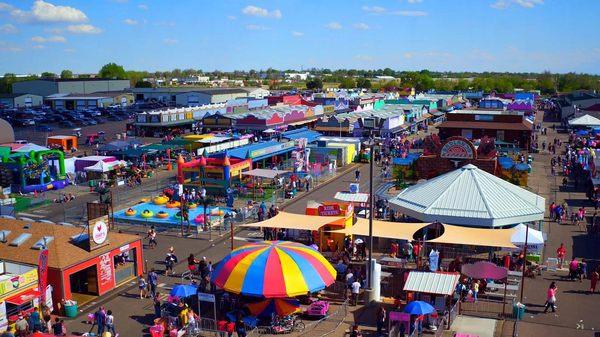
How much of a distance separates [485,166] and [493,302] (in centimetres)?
1353

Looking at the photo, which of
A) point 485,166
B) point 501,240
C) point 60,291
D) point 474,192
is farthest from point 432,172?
point 60,291

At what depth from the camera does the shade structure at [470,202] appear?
22297mm

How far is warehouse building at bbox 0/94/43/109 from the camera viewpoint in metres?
96.7

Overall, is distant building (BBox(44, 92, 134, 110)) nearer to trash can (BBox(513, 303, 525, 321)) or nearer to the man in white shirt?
the man in white shirt

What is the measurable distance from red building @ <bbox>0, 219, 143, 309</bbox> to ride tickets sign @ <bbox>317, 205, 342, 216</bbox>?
755cm

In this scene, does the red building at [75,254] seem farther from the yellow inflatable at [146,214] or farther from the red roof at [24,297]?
the yellow inflatable at [146,214]

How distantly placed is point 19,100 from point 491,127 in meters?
82.4

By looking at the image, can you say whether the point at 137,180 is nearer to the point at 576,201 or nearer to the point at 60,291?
the point at 60,291

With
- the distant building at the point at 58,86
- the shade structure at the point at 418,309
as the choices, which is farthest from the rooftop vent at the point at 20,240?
the distant building at the point at 58,86

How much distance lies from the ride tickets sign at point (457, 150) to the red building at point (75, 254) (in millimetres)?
17392

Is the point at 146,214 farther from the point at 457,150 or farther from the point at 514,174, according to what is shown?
the point at 514,174

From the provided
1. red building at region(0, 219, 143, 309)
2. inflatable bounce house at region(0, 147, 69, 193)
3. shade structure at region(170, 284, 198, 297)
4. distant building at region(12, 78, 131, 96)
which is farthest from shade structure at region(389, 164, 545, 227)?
distant building at region(12, 78, 131, 96)

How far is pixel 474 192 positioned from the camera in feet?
77.0

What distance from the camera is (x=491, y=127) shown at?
54.6 metres
